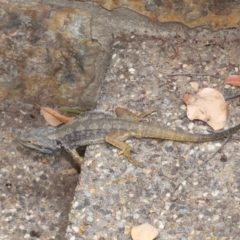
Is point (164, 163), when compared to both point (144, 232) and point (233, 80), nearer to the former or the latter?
point (144, 232)

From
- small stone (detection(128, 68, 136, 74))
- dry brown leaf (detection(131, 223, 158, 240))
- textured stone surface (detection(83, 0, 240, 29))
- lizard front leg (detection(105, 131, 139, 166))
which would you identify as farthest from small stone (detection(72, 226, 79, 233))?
textured stone surface (detection(83, 0, 240, 29))

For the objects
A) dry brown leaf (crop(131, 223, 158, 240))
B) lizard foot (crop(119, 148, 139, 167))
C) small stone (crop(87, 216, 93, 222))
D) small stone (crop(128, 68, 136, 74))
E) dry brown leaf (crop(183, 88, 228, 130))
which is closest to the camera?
dry brown leaf (crop(131, 223, 158, 240))

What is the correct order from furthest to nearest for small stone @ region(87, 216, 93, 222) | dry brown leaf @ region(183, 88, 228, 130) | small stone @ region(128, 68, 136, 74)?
small stone @ region(128, 68, 136, 74) < dry brown leaf @ region(183, 88, 228, 130) < small stone @ region(87, 216, 93, 222)

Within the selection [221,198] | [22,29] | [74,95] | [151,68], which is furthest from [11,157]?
[221,198]

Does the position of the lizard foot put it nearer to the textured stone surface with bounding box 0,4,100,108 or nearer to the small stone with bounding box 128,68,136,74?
the small stone with bounding box 128,68,136,74

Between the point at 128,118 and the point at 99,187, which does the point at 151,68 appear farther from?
the point at 99,187

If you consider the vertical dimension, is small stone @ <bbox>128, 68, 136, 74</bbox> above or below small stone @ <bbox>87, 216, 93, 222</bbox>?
above

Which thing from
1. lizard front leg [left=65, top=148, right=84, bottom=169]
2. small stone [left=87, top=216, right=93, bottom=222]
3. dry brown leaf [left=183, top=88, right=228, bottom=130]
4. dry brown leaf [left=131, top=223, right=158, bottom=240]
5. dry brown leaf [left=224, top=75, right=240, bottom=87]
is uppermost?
dry brown leaf [left=224, top=75, right=240, bottom=87]
